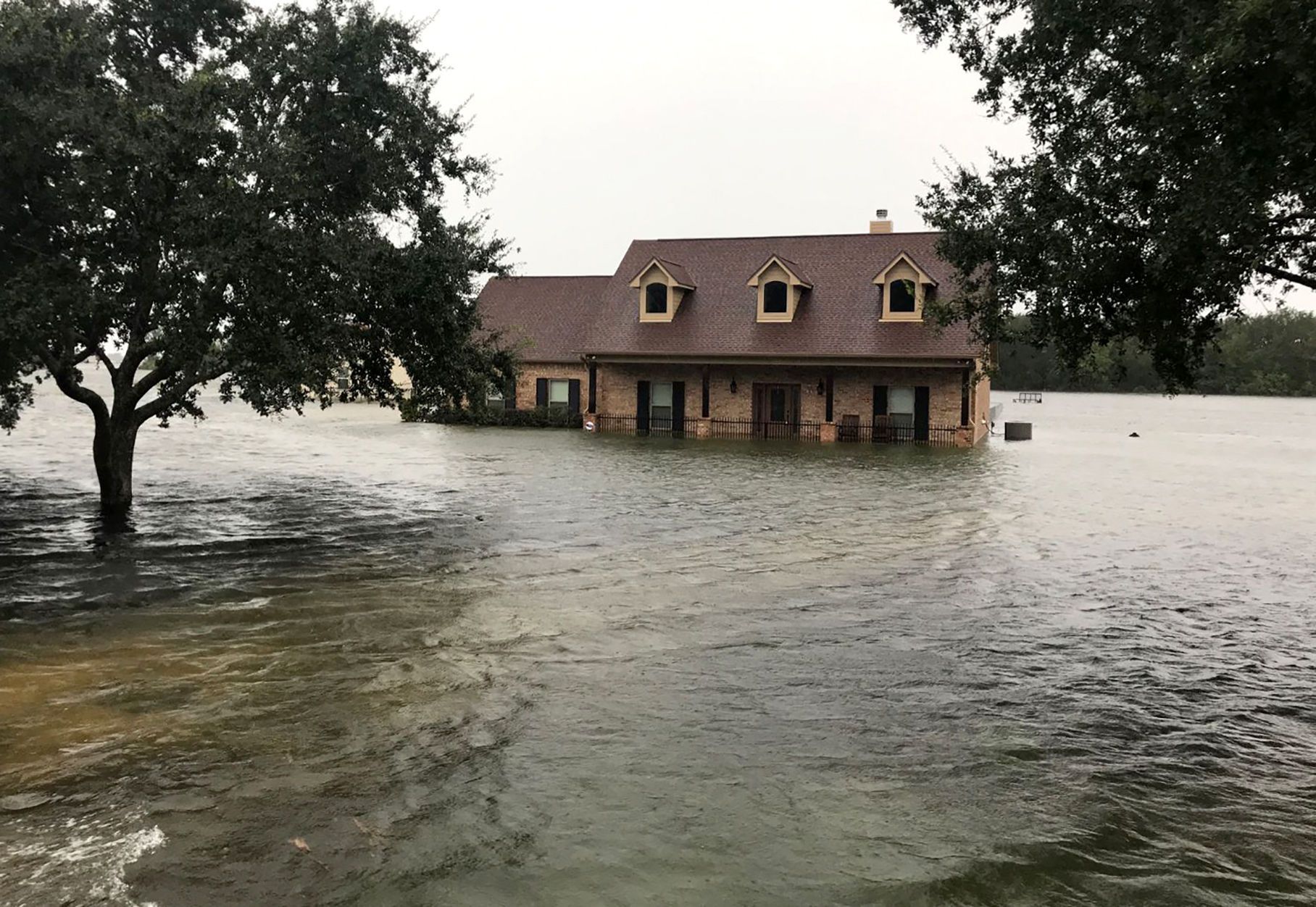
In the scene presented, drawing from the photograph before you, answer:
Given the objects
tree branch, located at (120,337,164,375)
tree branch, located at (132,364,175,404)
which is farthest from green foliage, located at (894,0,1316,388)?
tree branch, located at (132,364,175,404)

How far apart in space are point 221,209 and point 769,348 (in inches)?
1046

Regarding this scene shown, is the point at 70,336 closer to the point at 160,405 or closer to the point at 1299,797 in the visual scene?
the point at 160,405

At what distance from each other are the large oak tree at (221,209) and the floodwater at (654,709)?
3105 millimetres

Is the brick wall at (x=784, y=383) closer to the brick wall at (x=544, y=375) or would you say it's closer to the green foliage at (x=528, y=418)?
the green foliage at (x=528, y=418)

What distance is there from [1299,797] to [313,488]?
21.7 m

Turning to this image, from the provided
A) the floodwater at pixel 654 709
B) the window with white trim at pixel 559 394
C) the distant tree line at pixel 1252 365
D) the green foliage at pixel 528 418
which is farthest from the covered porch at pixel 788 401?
the distant tree line at pixel 1252 365

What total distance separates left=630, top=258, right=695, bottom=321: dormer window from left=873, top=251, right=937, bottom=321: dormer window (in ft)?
27.5

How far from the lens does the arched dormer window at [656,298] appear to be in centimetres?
4278

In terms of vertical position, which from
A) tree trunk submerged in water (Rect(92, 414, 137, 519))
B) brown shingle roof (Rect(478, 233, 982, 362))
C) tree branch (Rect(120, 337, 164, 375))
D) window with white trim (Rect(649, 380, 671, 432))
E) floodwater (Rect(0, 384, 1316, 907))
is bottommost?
floodwater (Rect(0, 384, 1316, 907))

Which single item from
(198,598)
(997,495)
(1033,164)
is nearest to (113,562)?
(198,598)

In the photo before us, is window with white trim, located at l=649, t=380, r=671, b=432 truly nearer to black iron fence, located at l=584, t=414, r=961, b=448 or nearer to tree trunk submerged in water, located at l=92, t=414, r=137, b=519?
black iron fence, located at l=584, t=414, r=961, b=448

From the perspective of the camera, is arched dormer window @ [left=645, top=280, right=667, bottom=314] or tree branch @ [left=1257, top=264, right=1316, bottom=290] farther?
arched dormer window @ [left=645, top=280, right=667, bottom=314]

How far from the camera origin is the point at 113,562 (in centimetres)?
1489

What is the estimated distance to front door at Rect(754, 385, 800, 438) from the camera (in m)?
40.4
